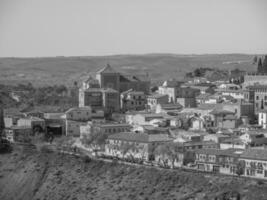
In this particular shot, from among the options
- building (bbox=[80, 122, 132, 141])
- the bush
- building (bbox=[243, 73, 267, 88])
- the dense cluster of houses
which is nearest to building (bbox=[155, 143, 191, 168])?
the dense cluster of houses

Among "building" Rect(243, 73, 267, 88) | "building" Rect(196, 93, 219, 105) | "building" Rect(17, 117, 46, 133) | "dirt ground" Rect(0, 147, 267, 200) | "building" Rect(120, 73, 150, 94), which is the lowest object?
"dirt ground" Rect(0, 147, 267, 200)

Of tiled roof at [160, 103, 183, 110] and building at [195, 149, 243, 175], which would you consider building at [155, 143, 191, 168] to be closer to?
building at [195, 149, 243, 175]

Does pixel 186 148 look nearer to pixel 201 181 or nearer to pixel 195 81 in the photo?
pixel 201 181

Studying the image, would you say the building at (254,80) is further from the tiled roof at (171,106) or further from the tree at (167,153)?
the tree at (167,153)

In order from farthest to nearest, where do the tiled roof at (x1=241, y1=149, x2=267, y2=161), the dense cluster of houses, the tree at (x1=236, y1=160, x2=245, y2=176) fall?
1. the dense cluster of houses
2. the tree at (x1=236, y1=160, x2=245, y2=176)
3. the tiled roof at (x1=241, y1=149, x2=267, y2=161)

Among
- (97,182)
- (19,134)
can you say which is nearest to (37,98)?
(19,134)

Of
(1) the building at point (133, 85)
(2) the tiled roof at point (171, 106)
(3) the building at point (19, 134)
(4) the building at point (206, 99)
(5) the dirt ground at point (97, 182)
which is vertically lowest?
(5) the dirt ground at point (97, 182)

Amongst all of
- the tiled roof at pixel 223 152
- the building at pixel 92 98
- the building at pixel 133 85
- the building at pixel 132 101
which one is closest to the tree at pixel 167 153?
the tiled roof at pixel 223 152
